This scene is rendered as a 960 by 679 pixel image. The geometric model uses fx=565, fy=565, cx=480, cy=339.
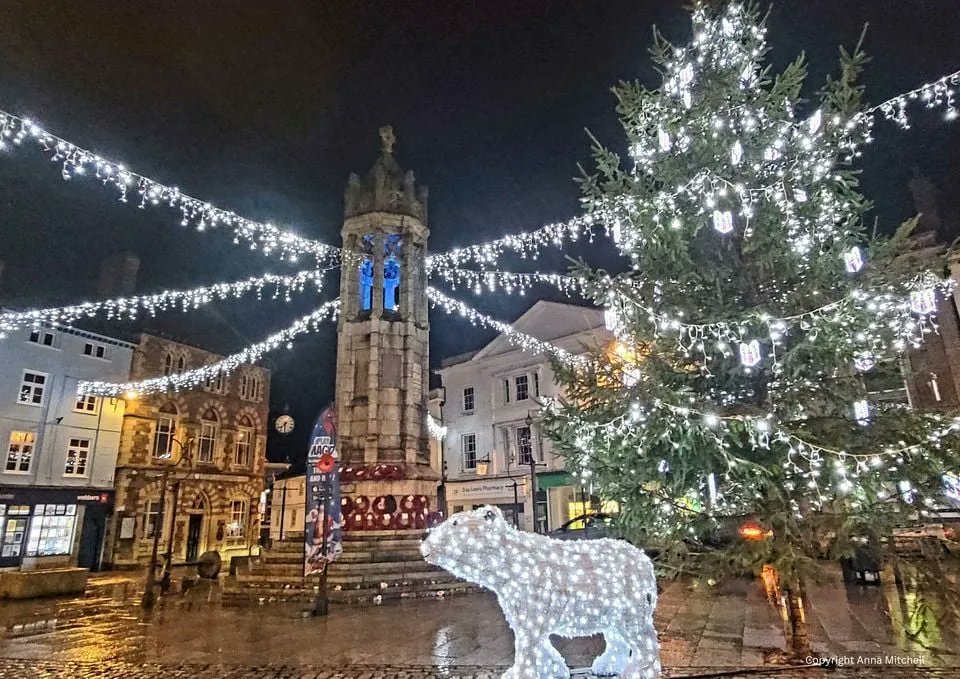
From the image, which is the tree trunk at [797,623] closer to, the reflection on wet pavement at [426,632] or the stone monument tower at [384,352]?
the reflection on wet pavement at [426,632]

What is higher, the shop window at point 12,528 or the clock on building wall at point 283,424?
the clock on building wall at point 283,424

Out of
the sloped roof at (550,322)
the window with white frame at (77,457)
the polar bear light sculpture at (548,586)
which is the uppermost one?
the sloped roof at (550,322)

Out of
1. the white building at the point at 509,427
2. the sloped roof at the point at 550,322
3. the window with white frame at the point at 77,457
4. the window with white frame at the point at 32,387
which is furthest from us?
the sloped roof at the point at 550,322

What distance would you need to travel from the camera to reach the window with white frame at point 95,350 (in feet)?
84.8

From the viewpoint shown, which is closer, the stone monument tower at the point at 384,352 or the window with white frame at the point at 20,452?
the stone monument tower at the point at 384,352

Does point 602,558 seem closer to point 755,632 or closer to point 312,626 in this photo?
point 755,632

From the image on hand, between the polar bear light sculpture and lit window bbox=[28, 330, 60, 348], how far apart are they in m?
26.0

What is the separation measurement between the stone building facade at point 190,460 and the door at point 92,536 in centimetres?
51

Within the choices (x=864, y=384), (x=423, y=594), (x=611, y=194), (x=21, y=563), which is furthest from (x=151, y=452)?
(x=864, y=384)

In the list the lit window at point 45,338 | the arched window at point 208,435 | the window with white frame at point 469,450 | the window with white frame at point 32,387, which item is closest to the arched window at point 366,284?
the window with white frame at point 469,450

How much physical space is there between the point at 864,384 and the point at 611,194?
4.19m

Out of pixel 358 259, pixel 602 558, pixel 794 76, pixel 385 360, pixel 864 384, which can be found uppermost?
pixel 358 259

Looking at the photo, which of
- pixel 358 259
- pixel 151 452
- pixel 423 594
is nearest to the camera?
pixel 423 594

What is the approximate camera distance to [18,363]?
23.5 m
